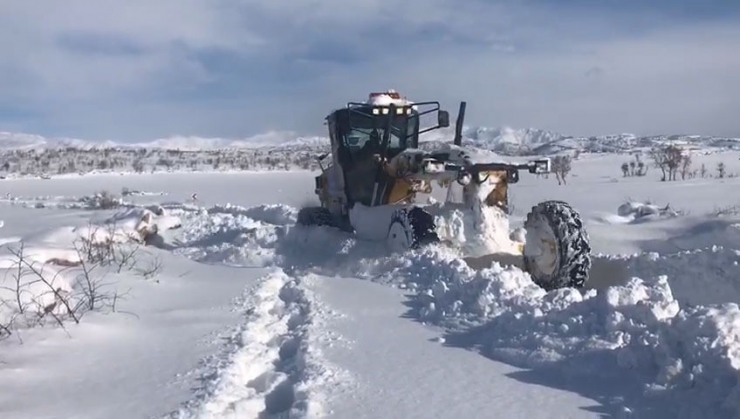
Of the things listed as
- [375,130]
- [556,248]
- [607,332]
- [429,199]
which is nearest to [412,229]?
[429,199]

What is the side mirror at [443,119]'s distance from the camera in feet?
37.3

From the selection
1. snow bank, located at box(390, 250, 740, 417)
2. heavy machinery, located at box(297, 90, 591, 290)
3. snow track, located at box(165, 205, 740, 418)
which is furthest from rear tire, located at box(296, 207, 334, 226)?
snow bank, located at box(390, 250, 740, 417)

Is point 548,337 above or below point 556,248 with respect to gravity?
below

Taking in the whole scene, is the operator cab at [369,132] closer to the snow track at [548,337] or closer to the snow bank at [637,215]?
the snow track at [548,337]

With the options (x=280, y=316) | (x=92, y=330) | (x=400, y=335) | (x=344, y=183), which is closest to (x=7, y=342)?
(x=92, y=330)

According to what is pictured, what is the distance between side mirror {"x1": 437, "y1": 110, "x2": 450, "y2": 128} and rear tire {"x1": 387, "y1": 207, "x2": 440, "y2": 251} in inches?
92.3

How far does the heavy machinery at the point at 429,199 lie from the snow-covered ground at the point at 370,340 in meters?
0.52

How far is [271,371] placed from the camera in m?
4.83

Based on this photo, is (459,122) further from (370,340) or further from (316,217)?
(370,340)

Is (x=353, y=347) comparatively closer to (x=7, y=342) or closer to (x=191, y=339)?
(x=191, y=339)

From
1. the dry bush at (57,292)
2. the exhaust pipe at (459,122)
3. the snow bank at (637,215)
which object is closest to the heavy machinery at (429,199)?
the exhaust pipe at (459,122)

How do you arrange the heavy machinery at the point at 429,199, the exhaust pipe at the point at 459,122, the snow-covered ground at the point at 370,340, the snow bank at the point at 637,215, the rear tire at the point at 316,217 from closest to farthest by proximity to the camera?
the snow-covered ground at the point at 370,340 → the heavy machinery at the point at 429,199 → the exhaust pipe at the point at 459,122 → the rear tire at the point at 316,217 → the snow bank at the point at 637,215

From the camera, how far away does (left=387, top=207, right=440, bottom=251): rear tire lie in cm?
884

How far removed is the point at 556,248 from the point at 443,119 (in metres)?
4.12
